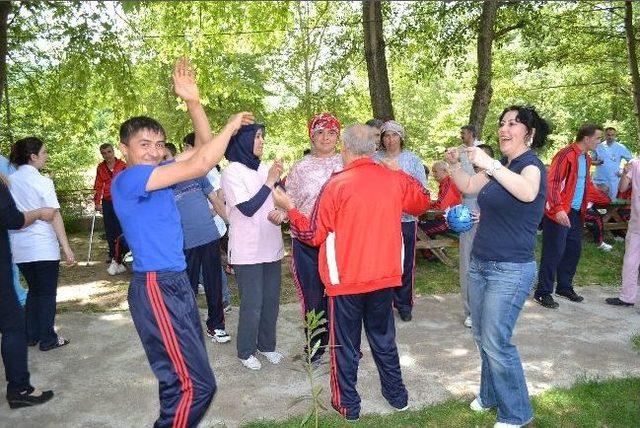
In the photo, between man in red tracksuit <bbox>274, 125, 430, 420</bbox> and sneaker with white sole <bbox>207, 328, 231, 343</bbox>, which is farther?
sneaker with white sole <bbox>207, 328, 231, 343</bbox>

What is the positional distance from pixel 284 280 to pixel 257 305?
119 inches

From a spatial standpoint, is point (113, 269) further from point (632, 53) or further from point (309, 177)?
point (632, 53)

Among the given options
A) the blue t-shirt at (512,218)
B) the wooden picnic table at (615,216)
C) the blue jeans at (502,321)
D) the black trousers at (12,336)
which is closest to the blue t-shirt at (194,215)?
the black trousers at (12,336)

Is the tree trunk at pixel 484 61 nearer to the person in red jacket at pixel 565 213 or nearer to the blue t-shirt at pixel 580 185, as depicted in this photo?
the blue t-shirt at pixel 580 185

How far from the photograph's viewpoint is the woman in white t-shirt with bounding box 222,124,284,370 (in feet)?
13.1

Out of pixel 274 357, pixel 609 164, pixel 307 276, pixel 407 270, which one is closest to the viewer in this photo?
pixel 307 276

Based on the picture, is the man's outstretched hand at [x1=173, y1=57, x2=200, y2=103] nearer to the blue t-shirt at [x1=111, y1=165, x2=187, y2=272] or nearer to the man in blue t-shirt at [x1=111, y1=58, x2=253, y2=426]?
the man in blue t-shirt at [x1=111, y1=58, x2=253, y2=426]

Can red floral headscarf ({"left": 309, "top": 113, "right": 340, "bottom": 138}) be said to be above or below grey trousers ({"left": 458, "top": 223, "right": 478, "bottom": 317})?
above

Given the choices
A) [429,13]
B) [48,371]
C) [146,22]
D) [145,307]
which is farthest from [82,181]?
[145,307]

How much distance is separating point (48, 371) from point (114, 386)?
2.45ft

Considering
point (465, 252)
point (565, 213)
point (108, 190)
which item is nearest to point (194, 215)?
point (465, 252)

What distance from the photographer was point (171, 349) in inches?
108

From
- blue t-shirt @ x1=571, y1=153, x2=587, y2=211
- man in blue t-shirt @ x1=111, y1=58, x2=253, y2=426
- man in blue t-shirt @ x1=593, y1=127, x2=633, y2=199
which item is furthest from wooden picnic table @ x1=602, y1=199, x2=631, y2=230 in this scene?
man in blue t-shirt @ x1=111, y1=58, x2=253, y2=426

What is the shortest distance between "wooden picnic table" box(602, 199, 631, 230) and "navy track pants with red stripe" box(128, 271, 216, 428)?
854 centimetres
